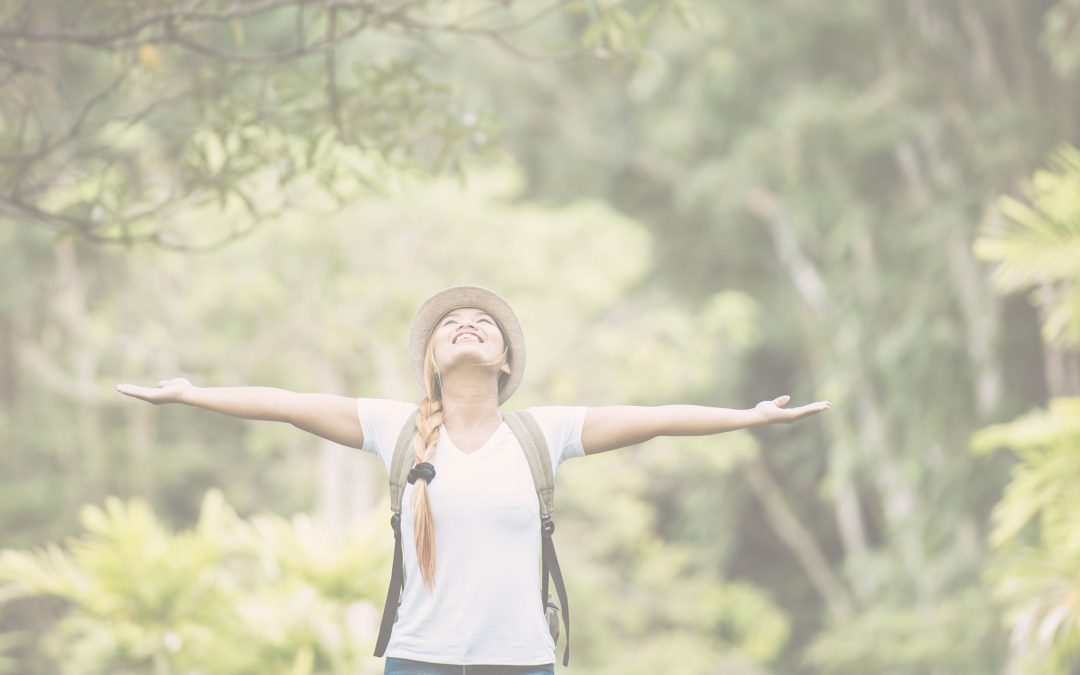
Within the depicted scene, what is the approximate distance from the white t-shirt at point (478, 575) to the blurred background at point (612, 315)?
1314 millimetres

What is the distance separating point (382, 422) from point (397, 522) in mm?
218

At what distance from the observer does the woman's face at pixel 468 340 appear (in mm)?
2529

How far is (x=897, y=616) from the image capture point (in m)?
9.50

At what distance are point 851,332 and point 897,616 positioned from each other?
96.1 inches

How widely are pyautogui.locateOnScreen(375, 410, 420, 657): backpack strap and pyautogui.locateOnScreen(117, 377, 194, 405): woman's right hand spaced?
43cm

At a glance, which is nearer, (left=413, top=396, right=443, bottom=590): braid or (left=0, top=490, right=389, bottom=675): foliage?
(left=413, top=396, right=443, bottom=590): braid

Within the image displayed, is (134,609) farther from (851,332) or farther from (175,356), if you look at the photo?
(851,332)

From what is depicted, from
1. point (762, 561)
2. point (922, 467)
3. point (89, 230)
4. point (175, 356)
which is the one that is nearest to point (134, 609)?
point (89, 230)

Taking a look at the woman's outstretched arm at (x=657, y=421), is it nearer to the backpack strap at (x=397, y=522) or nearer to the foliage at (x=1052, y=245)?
the backpack strap at (x=397, y=522)

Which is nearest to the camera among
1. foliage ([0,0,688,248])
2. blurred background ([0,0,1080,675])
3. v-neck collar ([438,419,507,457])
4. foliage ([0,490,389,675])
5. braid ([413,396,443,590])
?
braid ([413,396,443,590])

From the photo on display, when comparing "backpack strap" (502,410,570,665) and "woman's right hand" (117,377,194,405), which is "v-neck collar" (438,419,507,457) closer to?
"backpack strap" (502,410,570,665)

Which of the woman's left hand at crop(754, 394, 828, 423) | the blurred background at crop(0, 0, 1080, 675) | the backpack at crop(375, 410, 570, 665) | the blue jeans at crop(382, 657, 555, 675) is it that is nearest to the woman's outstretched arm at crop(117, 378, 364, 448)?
the backpack at crop(375, 410, 570, 665)

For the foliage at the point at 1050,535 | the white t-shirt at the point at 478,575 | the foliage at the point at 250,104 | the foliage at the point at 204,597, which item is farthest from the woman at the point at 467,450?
the foliage at the point at 204,597

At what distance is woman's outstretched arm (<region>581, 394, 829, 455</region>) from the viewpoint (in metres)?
2.49
